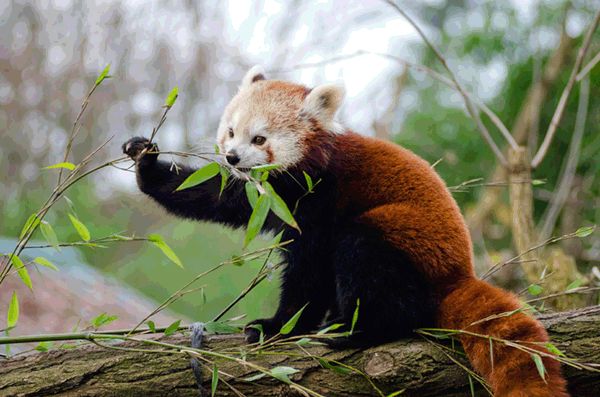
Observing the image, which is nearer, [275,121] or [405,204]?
[405,204]

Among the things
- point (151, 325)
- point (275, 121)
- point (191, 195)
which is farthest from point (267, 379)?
point (275, 121)

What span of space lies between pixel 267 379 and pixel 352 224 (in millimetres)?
683

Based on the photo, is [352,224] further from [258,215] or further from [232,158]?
[258,215]

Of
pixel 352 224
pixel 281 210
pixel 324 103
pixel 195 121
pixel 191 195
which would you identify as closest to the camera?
pixel 281 210

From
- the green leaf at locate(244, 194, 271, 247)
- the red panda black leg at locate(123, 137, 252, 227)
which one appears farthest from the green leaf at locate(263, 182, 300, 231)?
the red panda black leg at locate(123, 137, 252, 227)

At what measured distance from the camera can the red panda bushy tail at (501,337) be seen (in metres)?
1.75

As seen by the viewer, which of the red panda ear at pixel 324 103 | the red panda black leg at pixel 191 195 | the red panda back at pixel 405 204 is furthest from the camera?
the red panda ear at pixel 324 103

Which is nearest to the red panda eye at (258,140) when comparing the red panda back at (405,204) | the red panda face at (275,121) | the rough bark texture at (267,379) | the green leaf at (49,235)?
the red panda face at (275,121)

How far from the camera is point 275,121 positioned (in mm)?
2719

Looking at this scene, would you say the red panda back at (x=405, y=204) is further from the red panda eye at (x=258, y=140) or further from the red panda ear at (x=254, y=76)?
the red panda ear at (x=254, y=76)

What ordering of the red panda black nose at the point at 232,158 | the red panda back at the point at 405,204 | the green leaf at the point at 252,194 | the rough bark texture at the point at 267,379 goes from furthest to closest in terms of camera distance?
the red panda black nose at the point at 232,158 → the red panda back at the point at 405,204 → the rough bark texture at the point at 267,379 → the green leaf at the point at 252,194

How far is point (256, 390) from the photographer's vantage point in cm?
195

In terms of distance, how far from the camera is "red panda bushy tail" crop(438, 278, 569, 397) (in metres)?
1.75

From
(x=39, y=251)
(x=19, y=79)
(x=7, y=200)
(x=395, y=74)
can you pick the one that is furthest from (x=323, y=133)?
(x=19, y=79)
